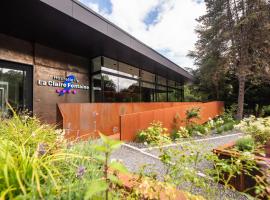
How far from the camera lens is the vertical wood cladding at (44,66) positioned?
816cm

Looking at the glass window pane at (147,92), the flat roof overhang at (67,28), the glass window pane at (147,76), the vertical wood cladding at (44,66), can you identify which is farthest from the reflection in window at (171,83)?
the vertical wood cladding at (44,66)

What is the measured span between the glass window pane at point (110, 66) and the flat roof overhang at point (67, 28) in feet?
2.34

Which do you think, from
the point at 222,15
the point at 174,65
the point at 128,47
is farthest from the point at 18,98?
the point at 222,15

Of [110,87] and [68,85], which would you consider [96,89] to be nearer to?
[110,87]

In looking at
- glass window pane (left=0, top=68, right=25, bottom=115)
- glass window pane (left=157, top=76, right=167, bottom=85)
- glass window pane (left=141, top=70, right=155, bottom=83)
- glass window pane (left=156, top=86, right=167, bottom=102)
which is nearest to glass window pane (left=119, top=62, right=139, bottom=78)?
glass window pane (left=141, top=70, right=155, bottom=83)

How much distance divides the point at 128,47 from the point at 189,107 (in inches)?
171

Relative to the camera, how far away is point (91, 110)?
8.72 metres

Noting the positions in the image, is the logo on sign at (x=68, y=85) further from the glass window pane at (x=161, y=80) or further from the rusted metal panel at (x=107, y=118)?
the glass window pane at (x=161, y=80)

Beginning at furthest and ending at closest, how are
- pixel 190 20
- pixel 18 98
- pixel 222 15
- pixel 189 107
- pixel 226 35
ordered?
pixel 190 20, pixel 222 15, pixel 226 35, pixel 189 107, pixel 18 98

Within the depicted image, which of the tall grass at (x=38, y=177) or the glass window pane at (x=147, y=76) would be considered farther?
the glass window pane at (x=147, y=76)

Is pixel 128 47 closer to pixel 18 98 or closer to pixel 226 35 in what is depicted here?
pixel 18 98

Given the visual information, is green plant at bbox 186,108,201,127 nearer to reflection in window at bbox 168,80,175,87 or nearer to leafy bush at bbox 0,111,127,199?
leafy bush at bbox 0,111,127,199

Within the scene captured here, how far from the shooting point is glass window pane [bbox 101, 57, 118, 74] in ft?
39.2

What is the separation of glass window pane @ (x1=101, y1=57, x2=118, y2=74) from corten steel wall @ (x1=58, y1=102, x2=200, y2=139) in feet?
8.55
